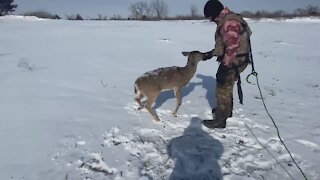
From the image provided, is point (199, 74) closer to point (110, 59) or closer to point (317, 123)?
point (110, 59)

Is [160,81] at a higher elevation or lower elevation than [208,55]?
lower

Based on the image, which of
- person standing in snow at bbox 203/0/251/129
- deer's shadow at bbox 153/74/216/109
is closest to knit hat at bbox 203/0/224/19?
person standing in snow at bbox 203/0/251/129

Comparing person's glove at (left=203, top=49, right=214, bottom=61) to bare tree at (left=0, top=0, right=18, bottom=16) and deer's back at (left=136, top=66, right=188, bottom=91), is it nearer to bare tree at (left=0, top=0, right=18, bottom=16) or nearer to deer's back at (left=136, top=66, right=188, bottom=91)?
deer's back at (left=136, top=66, right=188, bottom=91)

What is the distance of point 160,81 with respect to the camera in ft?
23.4

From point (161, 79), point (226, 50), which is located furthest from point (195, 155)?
point (161, 79)

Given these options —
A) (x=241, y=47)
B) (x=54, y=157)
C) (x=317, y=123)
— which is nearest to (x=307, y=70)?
(x=317, y=123)

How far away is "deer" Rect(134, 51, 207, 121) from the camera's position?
7.03m

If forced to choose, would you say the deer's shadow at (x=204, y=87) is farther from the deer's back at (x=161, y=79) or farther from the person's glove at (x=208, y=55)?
the person's glove at (x=208, y=55)

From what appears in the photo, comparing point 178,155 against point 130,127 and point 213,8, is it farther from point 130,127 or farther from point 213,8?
point 213,8

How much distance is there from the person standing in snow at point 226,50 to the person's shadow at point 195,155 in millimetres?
502

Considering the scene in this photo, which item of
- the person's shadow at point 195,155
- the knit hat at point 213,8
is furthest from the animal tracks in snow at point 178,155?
the knit hat at point 213,8

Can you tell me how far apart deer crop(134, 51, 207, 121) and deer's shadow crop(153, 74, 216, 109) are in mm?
686

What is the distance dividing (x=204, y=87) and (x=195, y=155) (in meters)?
4.22

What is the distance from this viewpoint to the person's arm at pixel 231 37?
6.17 m
